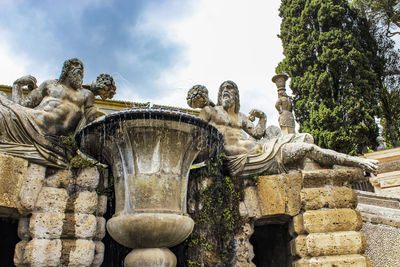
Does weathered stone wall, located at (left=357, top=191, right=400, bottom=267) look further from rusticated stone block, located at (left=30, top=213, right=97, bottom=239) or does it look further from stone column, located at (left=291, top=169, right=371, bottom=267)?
rusticated stone block, located at (left=30, top=213, right=97, bottom=239)

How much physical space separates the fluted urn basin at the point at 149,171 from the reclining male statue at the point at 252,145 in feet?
3.23

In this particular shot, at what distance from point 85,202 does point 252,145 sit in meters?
2.68

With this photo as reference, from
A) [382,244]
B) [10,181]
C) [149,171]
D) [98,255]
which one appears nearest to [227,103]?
[149,171]

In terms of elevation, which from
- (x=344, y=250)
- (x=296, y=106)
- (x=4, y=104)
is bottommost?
(x=344, y=250)

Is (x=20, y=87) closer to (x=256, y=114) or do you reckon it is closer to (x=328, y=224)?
(x=256, y=114)

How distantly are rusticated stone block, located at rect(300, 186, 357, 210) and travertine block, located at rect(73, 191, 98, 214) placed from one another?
291cm

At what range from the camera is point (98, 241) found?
4391mm

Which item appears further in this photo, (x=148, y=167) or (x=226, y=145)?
(x=226, y=145)

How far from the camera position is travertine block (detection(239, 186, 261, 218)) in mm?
4793

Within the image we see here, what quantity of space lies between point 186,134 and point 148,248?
1.48m

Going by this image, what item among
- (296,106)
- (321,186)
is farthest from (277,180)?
(296,106)

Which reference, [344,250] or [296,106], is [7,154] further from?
[296,106]

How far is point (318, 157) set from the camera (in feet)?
16.4

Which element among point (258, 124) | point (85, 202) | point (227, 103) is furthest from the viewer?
point (258, 124)
